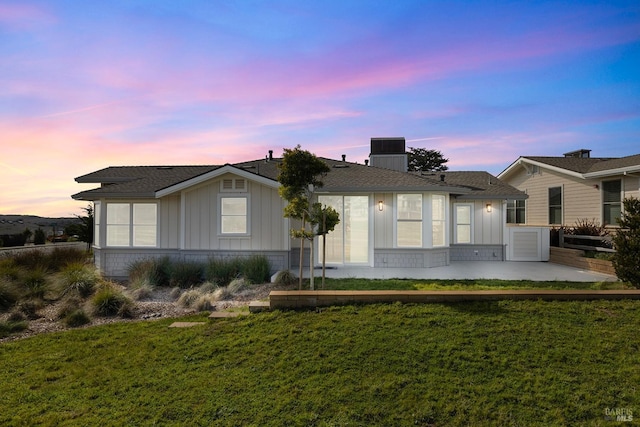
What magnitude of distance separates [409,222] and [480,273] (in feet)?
8.67

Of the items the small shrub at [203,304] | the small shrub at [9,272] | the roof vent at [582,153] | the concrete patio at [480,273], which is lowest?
the small shrub at [203,304]

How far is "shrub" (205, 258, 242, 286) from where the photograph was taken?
9.80 m

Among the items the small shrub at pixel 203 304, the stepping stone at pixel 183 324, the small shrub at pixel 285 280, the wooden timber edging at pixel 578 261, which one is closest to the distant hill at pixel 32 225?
the small shrub at pixel 285 280

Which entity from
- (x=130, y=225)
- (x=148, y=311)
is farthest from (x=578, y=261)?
(x=130, y=225)

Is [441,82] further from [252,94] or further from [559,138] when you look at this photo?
[559,138]

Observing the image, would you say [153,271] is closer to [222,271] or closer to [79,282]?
[79,282]

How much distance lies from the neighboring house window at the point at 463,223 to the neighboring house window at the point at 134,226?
38.0 ft

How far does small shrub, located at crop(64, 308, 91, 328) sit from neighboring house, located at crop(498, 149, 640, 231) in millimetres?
14634

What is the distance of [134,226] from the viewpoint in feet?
38.3

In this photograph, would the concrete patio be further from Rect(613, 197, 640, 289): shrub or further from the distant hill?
the distant hill

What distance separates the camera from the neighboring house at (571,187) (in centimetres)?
1264

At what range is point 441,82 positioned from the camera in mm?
13047

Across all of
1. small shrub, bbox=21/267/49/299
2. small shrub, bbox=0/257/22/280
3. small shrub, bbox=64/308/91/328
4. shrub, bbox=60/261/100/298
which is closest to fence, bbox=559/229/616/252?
small shrub, bbox=64/308/91/328

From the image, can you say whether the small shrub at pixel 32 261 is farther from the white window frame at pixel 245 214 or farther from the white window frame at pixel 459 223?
the white window frame at pixel 459 223
